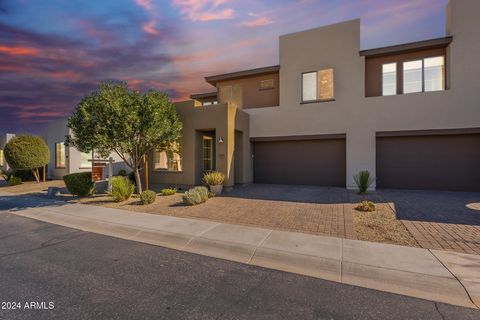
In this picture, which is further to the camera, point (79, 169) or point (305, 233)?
point (79, 169)

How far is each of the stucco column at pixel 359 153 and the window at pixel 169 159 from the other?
9.82 meters

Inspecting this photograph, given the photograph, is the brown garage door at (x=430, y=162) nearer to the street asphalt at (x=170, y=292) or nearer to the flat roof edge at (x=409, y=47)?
the flat roof edge at (x=409, y=47)

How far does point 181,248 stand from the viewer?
5.62 m

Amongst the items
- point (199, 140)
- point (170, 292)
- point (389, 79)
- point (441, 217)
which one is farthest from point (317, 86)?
point (170, 292)

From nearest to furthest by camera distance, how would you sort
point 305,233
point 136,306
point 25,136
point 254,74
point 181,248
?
point 136,306 < point 181,248 < point 305,233 < point 254,74 < point 25,136

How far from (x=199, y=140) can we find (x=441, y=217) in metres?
11.4

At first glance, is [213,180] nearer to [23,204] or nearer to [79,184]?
[79,184]

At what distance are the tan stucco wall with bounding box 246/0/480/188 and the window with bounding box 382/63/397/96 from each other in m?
0.68

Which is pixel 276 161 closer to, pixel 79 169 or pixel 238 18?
pixel 238 18

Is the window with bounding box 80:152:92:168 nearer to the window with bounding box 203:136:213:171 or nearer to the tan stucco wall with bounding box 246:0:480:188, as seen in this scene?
the window with bounding box 203:136:213:171

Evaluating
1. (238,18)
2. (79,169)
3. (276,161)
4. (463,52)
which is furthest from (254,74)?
(79,169)

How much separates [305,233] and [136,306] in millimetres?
4291

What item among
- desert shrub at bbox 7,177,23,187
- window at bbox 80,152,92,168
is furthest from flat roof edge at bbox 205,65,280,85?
desert shrub at bbox 7,177,23,187

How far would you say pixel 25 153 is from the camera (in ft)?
58.7
